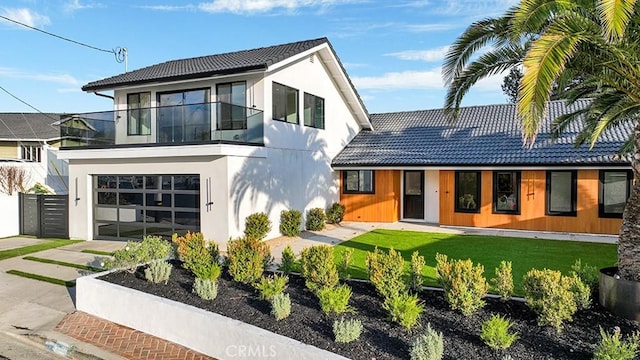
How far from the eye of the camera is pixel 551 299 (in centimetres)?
566

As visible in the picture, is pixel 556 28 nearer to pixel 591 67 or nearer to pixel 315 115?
pixel 591 67

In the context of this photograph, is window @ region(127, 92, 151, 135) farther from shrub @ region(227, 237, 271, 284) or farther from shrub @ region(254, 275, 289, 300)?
shrub @ region(254, 275, 289, 300)

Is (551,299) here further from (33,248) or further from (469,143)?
(33,248)

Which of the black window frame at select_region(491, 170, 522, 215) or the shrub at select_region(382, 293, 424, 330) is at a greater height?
the black window frame at select_region(491, 170, 522, 215)

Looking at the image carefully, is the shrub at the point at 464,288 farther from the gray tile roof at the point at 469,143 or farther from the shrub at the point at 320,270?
the gray tile roof at the point at 469,143

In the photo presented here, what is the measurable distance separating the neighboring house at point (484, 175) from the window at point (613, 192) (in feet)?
0.10

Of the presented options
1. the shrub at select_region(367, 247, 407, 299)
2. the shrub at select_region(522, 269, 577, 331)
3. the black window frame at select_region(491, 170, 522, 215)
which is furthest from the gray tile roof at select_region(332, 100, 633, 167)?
the shrub at select_region(367, 247, 407, 299)

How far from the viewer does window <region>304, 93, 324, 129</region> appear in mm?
17734

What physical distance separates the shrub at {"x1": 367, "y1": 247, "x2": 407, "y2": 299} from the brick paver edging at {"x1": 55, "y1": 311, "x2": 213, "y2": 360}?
2.80 meters

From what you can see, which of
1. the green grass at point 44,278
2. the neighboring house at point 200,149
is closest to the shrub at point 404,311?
the green grass at point 44,278

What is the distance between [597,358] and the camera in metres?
4.55

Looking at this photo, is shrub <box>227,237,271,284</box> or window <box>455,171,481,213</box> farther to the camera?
window <box>455,171,481,213</box>

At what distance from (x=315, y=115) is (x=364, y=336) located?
13.8 m

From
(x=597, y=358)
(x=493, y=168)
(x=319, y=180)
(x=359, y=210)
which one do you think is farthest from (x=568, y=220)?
(x=597, y=358)
